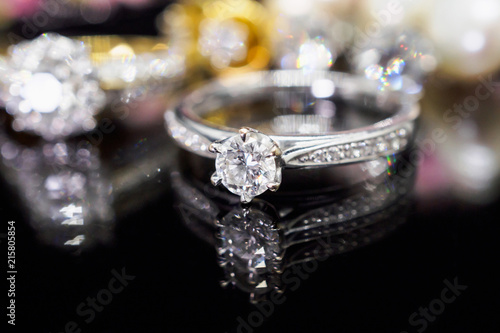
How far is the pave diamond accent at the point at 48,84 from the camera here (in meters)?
0.77

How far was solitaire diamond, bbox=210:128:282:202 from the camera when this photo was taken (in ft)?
1.77

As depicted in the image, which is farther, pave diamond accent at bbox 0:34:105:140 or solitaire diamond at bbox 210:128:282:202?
pave diamond accent at bbox 0:34:105:140

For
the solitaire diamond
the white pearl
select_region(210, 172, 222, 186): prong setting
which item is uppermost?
the white pearl

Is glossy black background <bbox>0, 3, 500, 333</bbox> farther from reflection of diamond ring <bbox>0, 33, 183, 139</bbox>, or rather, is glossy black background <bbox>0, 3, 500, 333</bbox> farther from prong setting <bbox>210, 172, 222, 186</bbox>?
reflection of diamond ring <bbox>0, 33, 183, 139</bbox>

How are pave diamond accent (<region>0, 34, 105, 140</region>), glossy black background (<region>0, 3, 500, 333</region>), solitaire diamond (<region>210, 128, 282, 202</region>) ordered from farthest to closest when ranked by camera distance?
pave diamond accent (<region>0, 34, 105, 140</region>), solitaire diamond (<region>210, 128, 282, 202</region>), glossy black background (<region>0, 3, 500, 333</region>)

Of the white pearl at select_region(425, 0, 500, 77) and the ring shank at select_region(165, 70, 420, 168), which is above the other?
the white pearl at select_region(425, 0, 500, 77)

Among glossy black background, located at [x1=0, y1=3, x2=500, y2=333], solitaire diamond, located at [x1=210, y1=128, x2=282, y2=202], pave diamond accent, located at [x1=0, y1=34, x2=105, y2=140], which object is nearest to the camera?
glossy black background, located at [x1=0, y1=3, x2=500, y2=333]

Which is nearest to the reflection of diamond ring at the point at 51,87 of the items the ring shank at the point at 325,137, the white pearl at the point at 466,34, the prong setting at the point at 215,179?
the ring shank at the point at 325,137

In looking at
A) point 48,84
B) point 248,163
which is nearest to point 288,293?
point 248,163

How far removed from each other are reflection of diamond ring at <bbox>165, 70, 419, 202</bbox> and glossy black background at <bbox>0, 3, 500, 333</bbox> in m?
0.11

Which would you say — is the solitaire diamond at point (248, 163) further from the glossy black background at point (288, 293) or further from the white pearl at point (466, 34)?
the white pearl at point (466, 34)

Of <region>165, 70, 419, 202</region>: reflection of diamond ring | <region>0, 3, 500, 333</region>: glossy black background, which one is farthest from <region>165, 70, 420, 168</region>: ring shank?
<region>0, 3, 500, 333</region>: glossy black background

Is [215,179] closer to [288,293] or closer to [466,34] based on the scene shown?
[288,293]

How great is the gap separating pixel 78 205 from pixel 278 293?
322 millimetres
